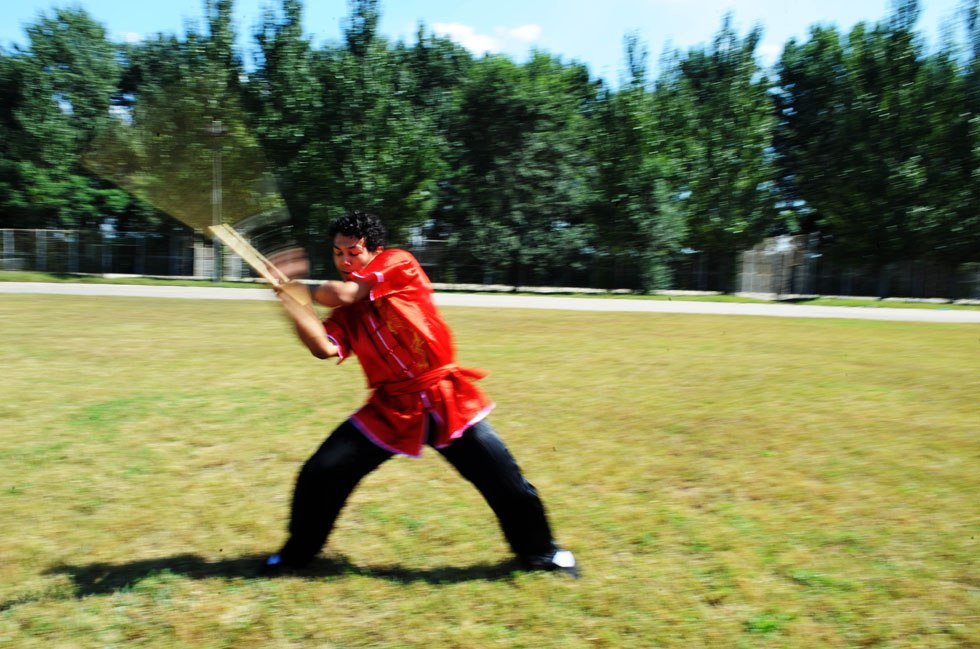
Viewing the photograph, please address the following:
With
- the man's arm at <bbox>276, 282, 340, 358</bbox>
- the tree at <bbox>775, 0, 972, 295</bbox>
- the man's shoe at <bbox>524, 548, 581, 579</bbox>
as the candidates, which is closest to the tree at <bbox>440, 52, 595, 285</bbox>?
the tree at <bbox>775, 0, 972, 295</bbox>

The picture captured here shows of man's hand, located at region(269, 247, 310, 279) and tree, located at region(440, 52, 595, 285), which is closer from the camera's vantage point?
man's hand, located at region(269, 247, 310, 279)

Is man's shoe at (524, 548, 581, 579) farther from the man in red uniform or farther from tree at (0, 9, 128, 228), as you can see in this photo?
tree at (0, 9, 128, 228)

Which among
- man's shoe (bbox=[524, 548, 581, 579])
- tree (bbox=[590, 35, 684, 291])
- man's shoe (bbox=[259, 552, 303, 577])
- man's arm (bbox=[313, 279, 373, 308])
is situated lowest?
man's shoe (bbox=[259, 552, 303, 577])

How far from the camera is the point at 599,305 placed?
26547 millimetres

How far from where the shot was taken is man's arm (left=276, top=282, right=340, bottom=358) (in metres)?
3.77

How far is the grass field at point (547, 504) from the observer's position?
3.94m

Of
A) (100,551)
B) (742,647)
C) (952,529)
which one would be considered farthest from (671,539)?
(100,551)

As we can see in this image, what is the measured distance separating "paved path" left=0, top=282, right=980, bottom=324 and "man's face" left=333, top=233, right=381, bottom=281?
2038cm

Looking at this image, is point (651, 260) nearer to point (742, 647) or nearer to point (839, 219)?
point (839, 219)

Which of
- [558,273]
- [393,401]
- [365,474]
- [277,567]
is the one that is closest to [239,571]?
[277,567]

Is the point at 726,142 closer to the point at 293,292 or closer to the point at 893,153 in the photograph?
the point at 893,153

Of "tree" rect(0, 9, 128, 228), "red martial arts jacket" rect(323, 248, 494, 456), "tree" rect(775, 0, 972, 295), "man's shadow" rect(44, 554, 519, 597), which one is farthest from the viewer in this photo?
"tree" rect(0, 9, 128, 228)

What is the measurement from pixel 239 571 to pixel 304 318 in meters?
1.63

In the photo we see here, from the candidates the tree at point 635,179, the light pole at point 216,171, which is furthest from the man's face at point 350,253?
the tree at point 635,179
